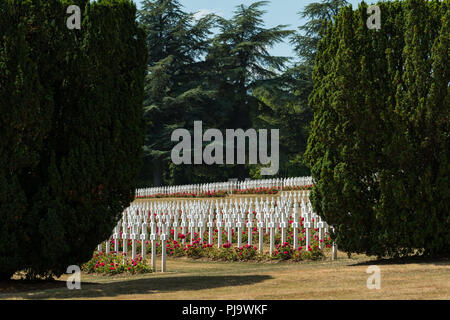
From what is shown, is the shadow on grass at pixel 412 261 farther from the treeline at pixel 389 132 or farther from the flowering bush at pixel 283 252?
the flowering bush at pixel 283 252

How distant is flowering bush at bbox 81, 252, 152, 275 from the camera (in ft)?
37.2

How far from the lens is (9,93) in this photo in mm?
7949

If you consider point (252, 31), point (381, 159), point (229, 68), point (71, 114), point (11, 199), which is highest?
point (252, 31)

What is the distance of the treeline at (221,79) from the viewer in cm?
3603

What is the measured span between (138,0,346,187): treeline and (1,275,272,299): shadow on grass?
26990 millimetres

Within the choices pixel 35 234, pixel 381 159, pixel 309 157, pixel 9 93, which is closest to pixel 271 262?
pixel 309 157

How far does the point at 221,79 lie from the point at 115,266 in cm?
2750

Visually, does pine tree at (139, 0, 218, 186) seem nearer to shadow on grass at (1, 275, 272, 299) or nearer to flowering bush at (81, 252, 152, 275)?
flowering bush at (81, 252, 152, 275)

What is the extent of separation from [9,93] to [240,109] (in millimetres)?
32151

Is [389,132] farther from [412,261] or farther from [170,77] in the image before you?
[170,77]

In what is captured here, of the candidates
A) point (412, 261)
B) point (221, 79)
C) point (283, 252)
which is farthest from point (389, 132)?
point (221, 79)

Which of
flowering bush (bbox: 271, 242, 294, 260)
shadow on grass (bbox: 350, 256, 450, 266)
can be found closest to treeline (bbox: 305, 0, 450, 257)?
shadow on grass (bbox: 350, 256, 450, 266)
